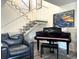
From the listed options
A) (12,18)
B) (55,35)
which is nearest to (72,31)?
(55,35)

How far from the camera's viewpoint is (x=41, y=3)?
7879 millimetres

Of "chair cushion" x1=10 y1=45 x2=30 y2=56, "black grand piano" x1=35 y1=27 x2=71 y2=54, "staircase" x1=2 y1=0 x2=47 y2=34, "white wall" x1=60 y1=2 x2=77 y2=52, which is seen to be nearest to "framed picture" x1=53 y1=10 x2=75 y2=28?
"white wall" x1=60 y1=2 x2=77 y2=52

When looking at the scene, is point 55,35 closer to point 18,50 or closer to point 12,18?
point 18,50

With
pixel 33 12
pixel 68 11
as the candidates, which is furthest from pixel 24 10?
pixel 68 11

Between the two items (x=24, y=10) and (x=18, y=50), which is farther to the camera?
(x=24, y=10)

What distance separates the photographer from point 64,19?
6199 millimetres

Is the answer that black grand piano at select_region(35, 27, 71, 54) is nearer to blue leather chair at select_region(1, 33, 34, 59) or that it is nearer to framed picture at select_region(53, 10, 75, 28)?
framed picture at select_region(53, 10, 75, 28)

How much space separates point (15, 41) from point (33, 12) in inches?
178

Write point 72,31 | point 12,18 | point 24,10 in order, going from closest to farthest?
point 72,31
point 12,18
point 24,10

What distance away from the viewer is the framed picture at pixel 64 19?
18.8 ft

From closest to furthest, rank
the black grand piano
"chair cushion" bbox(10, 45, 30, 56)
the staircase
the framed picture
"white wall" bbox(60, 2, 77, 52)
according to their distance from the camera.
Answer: "chair cushion" bbox(10, 45, 30, 56)
the black grand piano
"white wall" bbox(60, 2, 77, 52)
the framed picture
the staircase

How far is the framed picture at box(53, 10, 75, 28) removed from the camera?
572 cm

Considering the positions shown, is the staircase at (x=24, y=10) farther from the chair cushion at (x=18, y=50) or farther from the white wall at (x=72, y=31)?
the chair cushion at (x=18, y=50)

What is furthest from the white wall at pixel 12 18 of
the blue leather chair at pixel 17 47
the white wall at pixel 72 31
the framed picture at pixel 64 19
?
the blue leather chair at pixel 17 47
